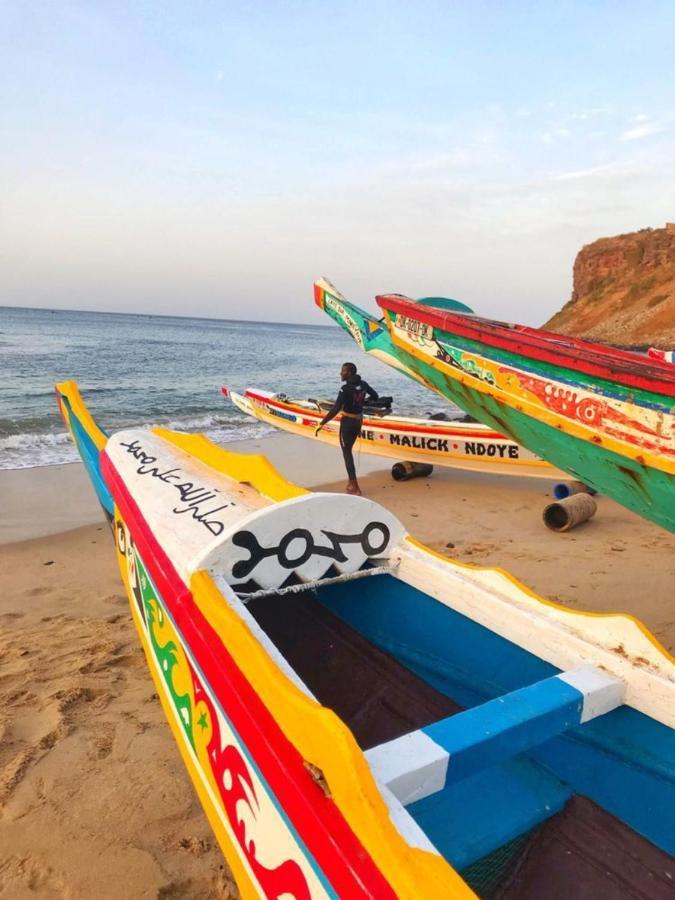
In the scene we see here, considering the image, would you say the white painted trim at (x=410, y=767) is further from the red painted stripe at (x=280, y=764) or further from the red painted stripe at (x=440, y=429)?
the red painted stripe at (x=440, y=429)

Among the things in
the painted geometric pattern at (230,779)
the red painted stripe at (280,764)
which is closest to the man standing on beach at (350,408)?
the painted geometric pattern at (230,779)

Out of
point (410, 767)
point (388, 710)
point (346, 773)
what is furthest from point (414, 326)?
point (346, 773)

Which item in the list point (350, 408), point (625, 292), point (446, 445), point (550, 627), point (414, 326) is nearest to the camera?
point (550, 627)

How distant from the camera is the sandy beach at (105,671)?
2.20 metres

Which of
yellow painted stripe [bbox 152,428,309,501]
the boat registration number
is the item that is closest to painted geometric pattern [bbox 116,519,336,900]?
yellow painted stripe [bbox 152,428,309,501]

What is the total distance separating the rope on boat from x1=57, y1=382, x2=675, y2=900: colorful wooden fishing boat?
0.05 ft

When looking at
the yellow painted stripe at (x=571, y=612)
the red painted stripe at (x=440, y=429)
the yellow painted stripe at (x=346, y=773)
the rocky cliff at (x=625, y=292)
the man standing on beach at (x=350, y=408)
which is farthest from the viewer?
the rocky cliff at (x=625, y=292)

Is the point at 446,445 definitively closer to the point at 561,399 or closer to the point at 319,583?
the point at 561,399

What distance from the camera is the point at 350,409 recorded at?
813 centimetres

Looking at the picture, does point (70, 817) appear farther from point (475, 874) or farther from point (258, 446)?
point (258, 446)

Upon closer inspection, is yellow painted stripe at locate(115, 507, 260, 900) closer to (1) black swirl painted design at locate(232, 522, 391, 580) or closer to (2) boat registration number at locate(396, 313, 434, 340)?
(1) black swirl painted design at locate(232, 522, 391, 580)

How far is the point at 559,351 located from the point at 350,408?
4303 mm

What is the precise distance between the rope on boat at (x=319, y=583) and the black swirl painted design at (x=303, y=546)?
0.08 m

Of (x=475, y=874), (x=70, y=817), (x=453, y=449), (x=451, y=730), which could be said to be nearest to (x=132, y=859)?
(x=70, y=817)
